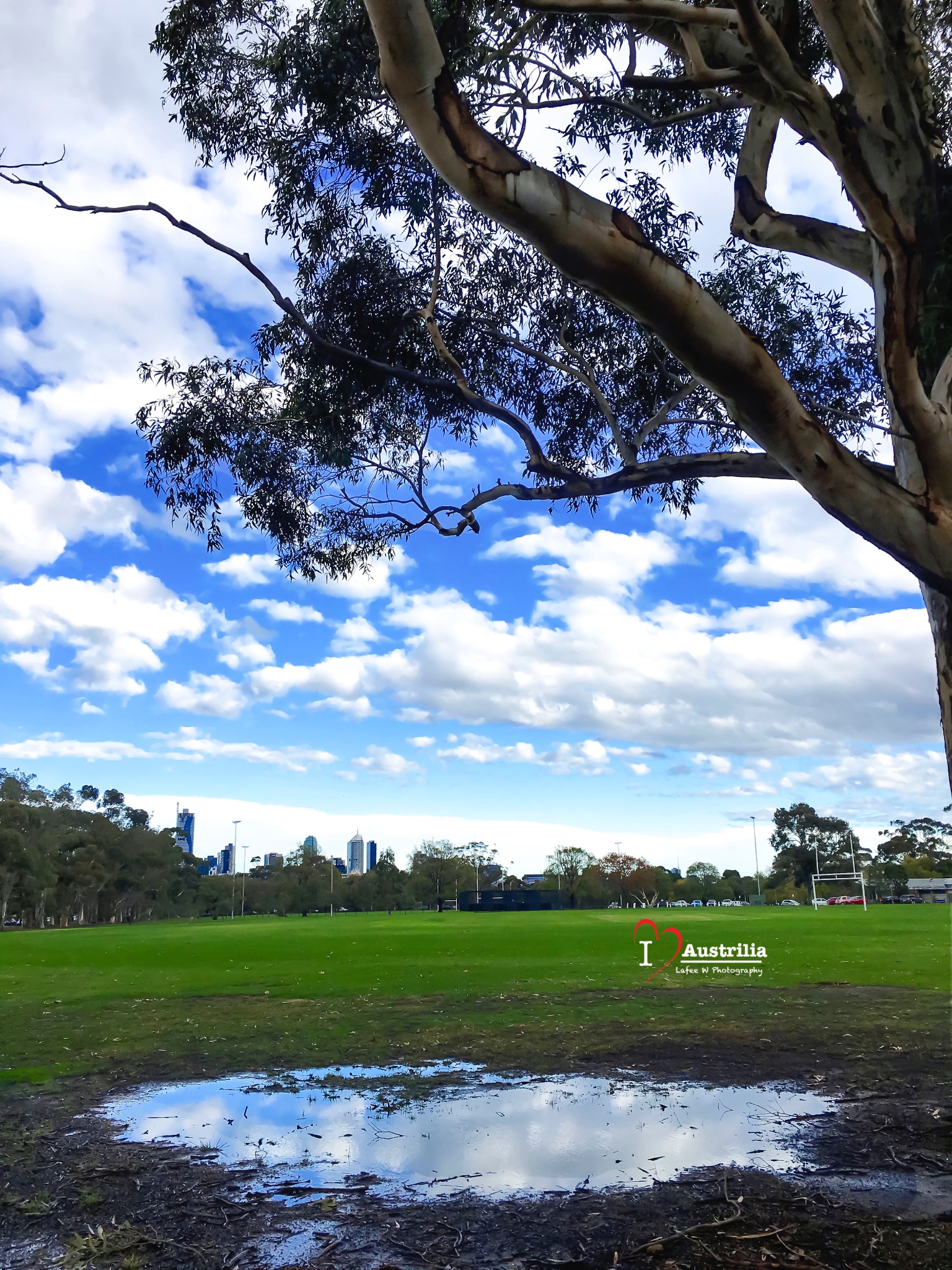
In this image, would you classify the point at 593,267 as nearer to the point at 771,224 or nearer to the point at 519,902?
the point at 771,224

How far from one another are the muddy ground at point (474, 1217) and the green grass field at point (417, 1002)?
10.1 ft

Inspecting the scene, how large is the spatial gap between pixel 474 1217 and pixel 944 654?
382cm

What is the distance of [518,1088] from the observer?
6.93 meters

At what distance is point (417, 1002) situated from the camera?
12.3 meters

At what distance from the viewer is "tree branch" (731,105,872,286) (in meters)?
7.04

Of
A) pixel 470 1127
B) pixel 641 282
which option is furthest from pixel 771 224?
pixel 470 1127

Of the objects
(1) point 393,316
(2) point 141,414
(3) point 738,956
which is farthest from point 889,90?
(3) point 738,956

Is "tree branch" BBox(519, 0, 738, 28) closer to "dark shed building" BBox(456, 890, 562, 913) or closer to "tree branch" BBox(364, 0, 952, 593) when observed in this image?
"tree branch" BBox(364, 0, 952, 593)

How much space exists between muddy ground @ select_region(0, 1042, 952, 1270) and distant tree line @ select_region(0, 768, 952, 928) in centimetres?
7425
